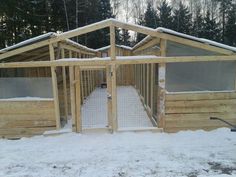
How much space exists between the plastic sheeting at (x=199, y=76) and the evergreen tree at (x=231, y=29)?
63.5 feet

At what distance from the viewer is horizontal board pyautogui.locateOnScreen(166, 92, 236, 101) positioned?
20.6 feet

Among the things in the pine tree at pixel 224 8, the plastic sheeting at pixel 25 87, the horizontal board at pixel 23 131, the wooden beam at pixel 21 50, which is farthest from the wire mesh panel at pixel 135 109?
the pine tree at pixel 224 8

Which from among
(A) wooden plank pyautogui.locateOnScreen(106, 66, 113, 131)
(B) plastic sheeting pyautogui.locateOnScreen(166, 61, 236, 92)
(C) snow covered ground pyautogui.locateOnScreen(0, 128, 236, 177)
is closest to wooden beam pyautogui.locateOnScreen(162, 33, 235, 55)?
(B) plastic sheeting pyautogui.locateOnScreen(166, 61, 236, 92)

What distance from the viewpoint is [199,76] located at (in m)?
6.39

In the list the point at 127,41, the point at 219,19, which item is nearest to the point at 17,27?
the point at 127,41

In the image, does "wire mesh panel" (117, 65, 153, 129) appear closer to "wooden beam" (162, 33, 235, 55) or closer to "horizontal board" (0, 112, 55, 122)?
"horizontal board" (0, 112, 55, 122)

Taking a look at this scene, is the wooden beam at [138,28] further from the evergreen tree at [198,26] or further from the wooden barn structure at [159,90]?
the evergreen tree at [198,26]

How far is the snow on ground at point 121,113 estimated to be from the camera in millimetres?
7215

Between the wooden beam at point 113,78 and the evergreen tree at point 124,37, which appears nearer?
the wooden beam at point 113,78

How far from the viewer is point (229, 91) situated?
6332 mm

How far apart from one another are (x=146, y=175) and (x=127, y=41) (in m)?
21.6

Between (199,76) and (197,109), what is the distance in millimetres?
871

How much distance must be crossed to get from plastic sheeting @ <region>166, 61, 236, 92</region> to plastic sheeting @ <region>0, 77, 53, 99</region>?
3.18 metres

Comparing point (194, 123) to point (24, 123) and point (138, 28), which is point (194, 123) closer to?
point (138, 28)
